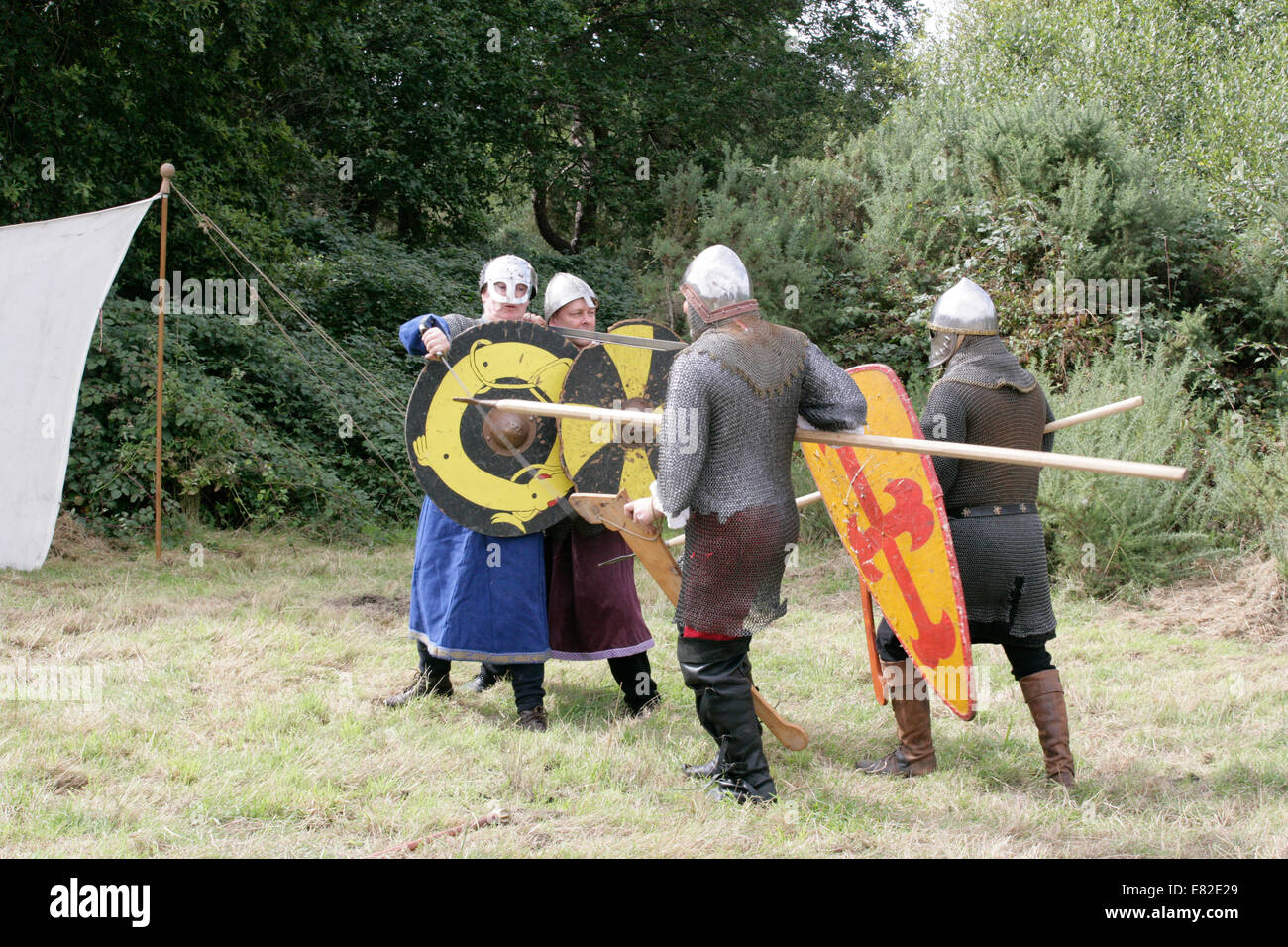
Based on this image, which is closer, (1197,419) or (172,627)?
(172,627)

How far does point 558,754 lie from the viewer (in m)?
3.22

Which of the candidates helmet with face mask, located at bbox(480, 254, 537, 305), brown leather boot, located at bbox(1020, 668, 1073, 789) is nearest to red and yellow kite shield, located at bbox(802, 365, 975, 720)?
brown leather boot, located at bbox(1020, 668, 1073, 789)

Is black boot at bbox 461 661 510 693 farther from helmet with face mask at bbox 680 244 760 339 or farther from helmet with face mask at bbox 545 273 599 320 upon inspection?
helmet with face mask at bbox 680 244 760 339

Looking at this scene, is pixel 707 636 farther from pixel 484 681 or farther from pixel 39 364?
pixel 39 364

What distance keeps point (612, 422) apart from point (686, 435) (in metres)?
0.80

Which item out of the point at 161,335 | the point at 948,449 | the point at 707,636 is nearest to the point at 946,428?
the point at 948,449

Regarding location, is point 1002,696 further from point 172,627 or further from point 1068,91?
point 1068,91

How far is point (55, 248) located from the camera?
5375mm

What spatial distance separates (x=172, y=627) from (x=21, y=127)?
4.34 m

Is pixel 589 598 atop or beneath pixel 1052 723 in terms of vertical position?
atop

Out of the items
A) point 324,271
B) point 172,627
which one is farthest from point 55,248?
point 324,271

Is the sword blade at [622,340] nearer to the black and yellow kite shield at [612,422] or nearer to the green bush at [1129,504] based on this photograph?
the black and yellow kite shield at [612,422]

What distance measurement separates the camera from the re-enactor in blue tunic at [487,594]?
3.50m

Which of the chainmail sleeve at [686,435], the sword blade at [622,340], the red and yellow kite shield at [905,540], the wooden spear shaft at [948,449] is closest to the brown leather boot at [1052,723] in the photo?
the red and yellow kite shield at [905,540]
